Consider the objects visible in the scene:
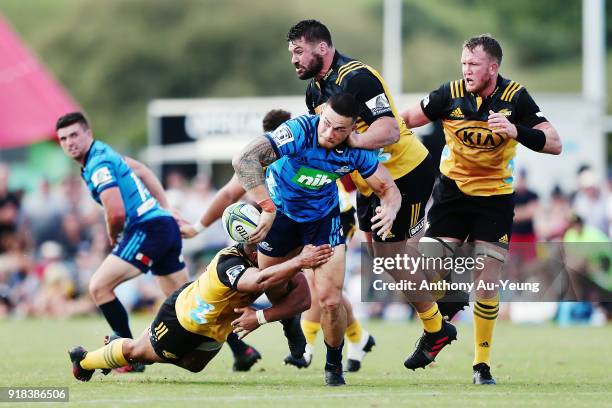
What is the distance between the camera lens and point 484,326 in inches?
412

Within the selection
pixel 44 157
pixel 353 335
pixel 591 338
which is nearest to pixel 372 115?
pixel 353 335

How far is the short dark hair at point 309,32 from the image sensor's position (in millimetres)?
10422

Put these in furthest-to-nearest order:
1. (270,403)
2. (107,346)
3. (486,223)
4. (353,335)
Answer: (353,335)
(486,223)
(107,346)
(270,403)

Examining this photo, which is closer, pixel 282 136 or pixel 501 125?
pixel 282 136

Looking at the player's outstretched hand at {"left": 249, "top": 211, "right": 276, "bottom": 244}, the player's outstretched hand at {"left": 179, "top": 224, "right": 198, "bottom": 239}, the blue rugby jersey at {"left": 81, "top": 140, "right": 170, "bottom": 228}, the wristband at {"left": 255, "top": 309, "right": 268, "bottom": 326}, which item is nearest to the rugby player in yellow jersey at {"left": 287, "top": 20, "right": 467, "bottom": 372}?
the player's outstretched hand at {"left": 249, "top": 211, "right": 276, "bottom": 244}

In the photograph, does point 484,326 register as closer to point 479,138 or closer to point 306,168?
point 479,138

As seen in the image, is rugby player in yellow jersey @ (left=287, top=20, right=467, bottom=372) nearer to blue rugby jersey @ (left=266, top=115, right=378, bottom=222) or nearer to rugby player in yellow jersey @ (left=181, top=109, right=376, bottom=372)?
blue rugby jersey @ (left=266, top=115, right=378, bottom=222)

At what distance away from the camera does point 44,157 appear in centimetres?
4475

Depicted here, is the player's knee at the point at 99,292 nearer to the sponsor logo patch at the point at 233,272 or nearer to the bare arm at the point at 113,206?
the bare arm at the point at 113,206

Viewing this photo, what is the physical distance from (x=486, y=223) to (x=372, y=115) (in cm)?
148

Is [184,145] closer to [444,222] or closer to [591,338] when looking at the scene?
[591,338]

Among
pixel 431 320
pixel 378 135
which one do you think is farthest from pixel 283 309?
pixel 431 320
